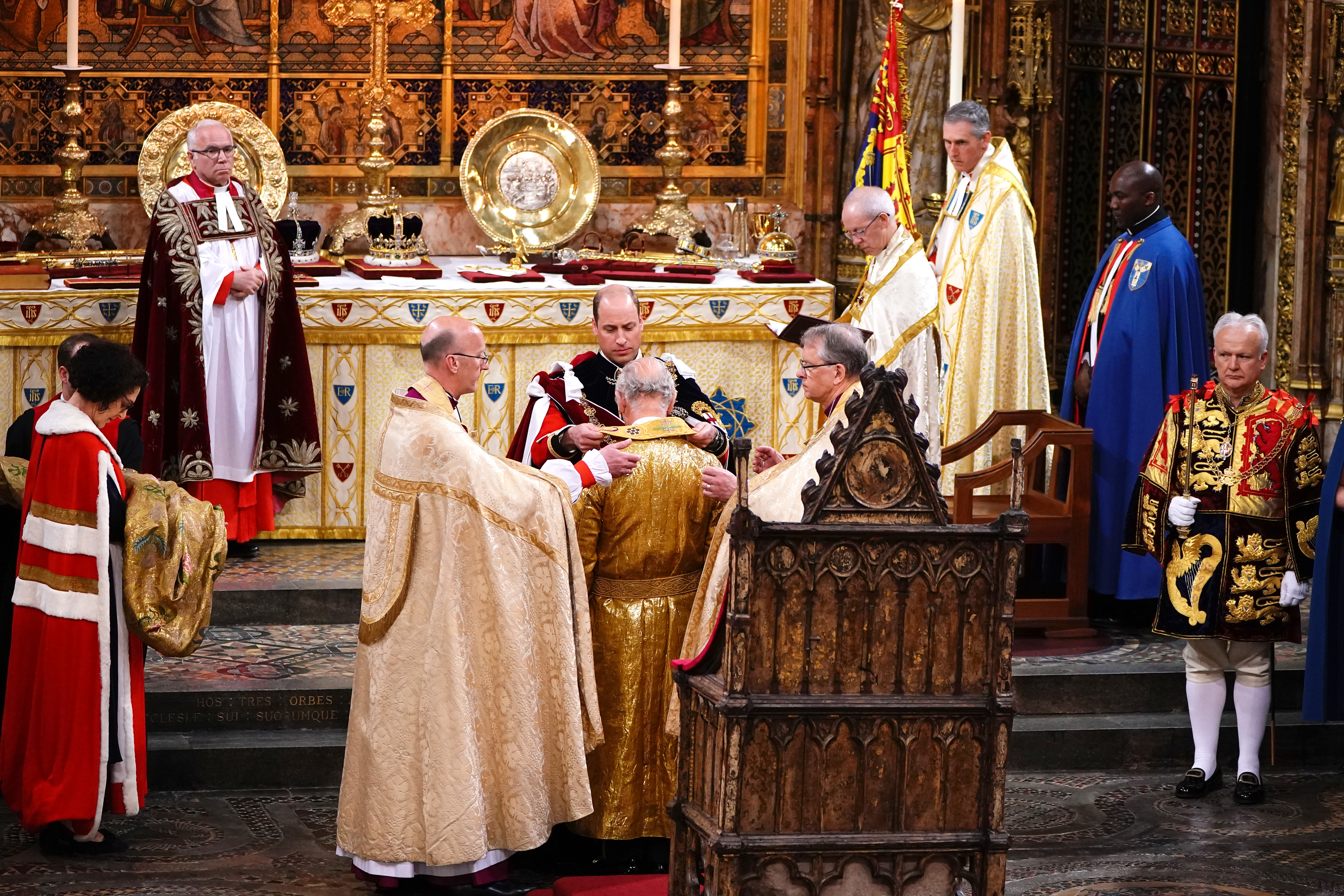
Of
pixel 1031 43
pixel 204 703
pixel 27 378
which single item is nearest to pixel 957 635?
pixel 204 703

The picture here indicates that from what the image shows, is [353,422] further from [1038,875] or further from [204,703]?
[1038,875]

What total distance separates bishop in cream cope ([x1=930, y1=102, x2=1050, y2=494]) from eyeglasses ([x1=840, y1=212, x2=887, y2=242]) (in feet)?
2.49

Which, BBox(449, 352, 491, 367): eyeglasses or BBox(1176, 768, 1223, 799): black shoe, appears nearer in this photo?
BBox(449, 352, 491, 367): eyeglasses

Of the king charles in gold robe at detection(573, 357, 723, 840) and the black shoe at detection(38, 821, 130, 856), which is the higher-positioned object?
the king charles in gold robe at detection(573, 357, 723, 840)

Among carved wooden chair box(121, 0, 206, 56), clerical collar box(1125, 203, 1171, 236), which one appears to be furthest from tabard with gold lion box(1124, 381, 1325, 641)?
carved wooden chair box(121, 0, 206, 56)

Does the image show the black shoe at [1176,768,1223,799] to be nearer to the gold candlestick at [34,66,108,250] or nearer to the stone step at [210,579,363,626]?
the stone step at [210,579,363,626]

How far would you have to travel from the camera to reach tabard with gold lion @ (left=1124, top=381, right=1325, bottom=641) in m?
6.78

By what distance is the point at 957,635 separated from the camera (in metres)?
4.50

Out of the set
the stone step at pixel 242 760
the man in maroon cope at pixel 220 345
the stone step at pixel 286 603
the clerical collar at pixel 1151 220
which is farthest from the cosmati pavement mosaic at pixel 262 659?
the clerical collar at pixel 1151 220

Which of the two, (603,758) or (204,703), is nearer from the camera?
(603,758)

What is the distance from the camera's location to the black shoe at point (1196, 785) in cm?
694

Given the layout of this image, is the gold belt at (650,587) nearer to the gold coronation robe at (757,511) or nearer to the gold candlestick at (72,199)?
the gold coronation robe at (757,511)

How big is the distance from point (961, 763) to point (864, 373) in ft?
3.05

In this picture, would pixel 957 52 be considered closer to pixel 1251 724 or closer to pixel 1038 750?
pixel 1038 750
